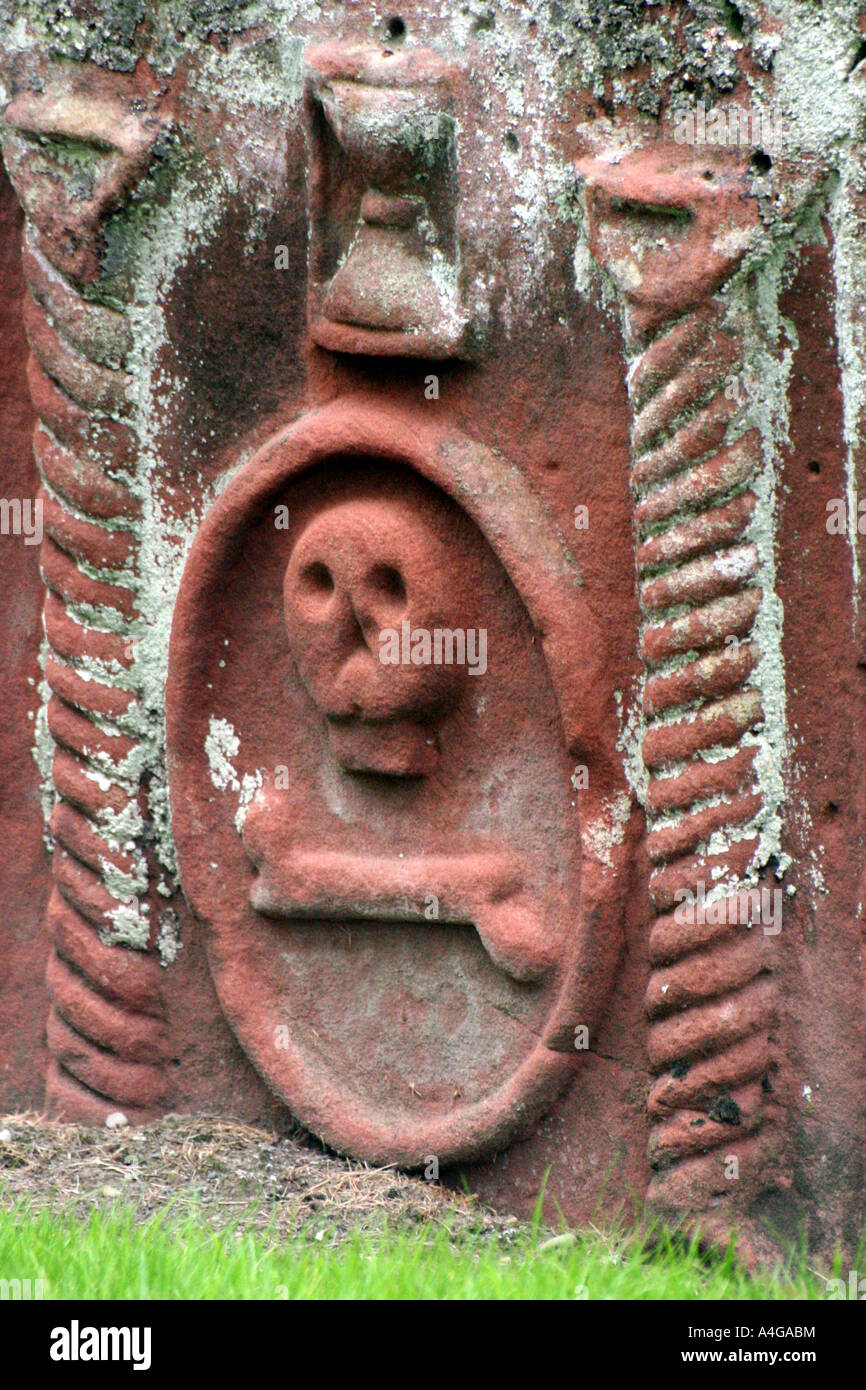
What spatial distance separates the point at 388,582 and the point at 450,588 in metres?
0.12

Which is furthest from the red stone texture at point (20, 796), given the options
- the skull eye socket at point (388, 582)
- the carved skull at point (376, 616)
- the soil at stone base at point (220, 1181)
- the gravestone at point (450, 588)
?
the skull eye socket at point (388, 582)

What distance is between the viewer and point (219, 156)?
316 cm

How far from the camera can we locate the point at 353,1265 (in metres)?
2.78

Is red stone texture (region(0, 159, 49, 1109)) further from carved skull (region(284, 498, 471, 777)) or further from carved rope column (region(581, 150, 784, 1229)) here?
carved rope column (region(581, 150, 784, 1229))

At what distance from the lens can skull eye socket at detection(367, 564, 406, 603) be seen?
3.09 metres

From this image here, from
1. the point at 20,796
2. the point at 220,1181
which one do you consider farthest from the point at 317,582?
the point at 220,1181

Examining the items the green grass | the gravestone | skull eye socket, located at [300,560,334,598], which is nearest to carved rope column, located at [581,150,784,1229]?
the gravestone

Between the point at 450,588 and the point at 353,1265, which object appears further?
the point at 450,588

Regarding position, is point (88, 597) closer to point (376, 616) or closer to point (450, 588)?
point (376, 616)

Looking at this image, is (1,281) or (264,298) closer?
(264,298)

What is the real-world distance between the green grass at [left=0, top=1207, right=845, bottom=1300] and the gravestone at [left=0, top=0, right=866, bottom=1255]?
0.34ft

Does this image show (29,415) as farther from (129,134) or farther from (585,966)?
(585,966)
